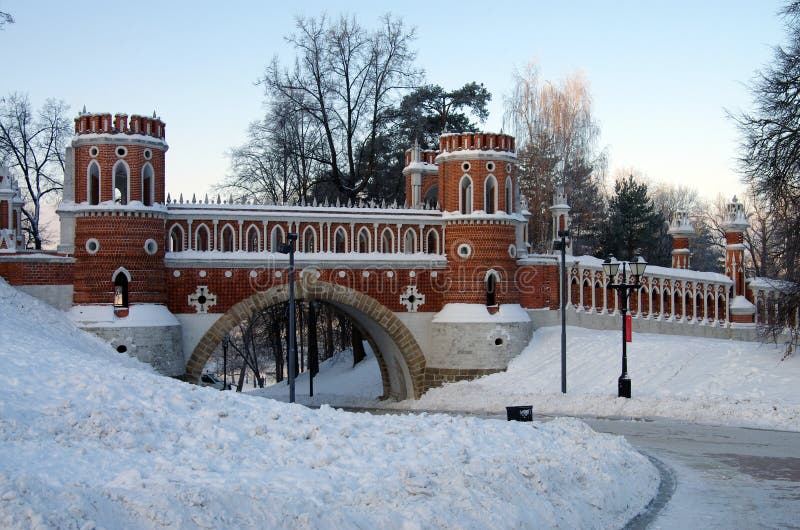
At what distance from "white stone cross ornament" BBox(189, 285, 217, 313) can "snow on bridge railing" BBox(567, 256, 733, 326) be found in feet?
35.8

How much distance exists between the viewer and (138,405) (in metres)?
10.9

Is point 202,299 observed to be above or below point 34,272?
below

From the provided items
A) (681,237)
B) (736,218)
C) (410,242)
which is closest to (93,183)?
(410,242)

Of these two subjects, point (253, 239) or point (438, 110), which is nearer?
point (253, 239)

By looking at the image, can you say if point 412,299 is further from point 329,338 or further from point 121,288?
point 329,338

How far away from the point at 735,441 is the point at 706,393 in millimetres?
4711

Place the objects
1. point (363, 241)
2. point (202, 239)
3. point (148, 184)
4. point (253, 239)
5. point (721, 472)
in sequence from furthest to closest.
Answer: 1. point (363, 241)
2. point (253, 239)
3. point (202, 239)
4. point (148, 184)
5. point (721, 472)

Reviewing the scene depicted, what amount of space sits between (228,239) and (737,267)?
16708mm

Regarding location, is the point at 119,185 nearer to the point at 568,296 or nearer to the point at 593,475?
the point at 568,296

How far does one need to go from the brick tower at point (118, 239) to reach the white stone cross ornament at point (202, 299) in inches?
31.4

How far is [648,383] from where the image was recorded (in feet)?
76.9

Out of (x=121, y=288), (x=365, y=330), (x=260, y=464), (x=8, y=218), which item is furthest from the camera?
(x=365, y=330)

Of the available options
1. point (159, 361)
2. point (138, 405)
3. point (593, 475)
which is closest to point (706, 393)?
point (593, 475)

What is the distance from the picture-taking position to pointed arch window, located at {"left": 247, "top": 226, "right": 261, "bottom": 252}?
85.0 ft
